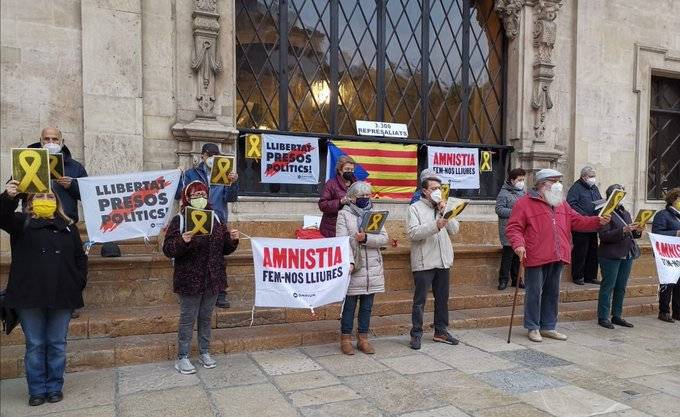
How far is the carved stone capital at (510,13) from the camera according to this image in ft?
34.9

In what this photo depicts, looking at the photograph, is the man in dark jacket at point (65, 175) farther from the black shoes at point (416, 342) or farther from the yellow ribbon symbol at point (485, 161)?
the yellow ribbon symbol at point (485, 161)

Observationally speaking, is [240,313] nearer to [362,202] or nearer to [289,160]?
[362,202]

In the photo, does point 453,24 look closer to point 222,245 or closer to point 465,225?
point 465,225

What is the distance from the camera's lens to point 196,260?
520 cm

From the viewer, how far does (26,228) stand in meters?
4.50

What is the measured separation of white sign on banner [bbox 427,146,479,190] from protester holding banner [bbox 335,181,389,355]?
4.48 metres

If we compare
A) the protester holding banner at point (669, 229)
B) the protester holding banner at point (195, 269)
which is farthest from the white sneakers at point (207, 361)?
the protester holding banner at point (669, 229)

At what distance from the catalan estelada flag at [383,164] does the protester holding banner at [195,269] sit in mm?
4295

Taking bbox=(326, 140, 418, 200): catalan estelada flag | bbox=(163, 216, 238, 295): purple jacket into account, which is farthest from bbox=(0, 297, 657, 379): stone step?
bbox=(326, 140, 418, 200): catalan estelada flag

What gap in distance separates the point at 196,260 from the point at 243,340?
4.26 feet

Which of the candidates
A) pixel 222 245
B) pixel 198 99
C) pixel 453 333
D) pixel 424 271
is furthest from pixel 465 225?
pixel 222 245

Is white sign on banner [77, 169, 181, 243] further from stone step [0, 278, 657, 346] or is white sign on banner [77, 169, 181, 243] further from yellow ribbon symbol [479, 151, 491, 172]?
yellow ribbon symbol [479, 151, 491, 172]

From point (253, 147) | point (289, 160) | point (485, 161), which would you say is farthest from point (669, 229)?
point (253, 147)

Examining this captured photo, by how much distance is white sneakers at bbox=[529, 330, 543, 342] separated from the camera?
6.66 m
